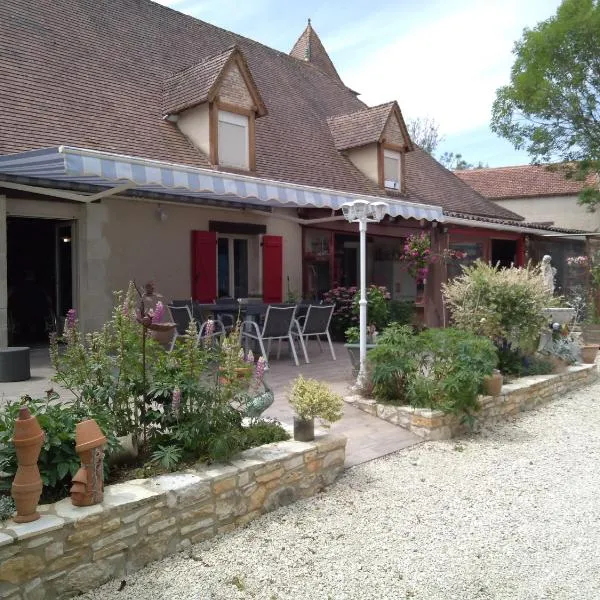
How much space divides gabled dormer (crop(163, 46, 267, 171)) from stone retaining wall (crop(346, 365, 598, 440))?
7474 millimetres

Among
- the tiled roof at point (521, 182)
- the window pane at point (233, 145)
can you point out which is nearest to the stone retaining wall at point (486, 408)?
the window pane at point (233, 145)

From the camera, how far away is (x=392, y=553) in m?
4.01

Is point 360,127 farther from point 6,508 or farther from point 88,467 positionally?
point 6,508

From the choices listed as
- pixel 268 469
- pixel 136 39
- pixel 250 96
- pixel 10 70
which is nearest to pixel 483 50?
pixel 250 96

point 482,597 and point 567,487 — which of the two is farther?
point 567,487

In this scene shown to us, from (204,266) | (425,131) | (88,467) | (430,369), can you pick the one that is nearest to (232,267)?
(204,266)

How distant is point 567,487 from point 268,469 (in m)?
2.90

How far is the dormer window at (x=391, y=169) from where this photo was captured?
16719 mm

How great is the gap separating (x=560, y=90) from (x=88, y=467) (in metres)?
23.4

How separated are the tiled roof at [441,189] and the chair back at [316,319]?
29.3 ft

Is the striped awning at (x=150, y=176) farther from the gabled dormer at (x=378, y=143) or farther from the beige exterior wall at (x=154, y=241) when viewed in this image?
the gabled dormer at (x=378, y=143)

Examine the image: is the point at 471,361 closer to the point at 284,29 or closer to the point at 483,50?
the point at 483,50

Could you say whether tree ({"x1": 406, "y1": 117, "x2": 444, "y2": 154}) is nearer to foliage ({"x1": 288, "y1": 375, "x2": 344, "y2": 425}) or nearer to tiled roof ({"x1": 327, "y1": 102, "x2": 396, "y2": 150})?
tiled roof ({"x1": 327, "y1": 102, "x2": 396, "y2": 150})

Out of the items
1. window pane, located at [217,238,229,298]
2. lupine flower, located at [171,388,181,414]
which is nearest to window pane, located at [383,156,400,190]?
window pane, located at [217,238,229,298]
